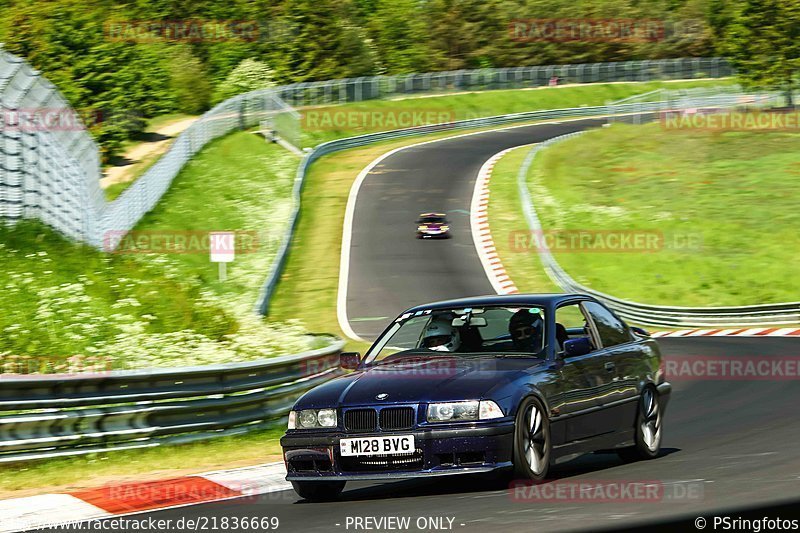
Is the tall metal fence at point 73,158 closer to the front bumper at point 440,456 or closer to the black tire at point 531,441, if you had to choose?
the front bumper at point 440,456

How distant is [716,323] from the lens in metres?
30.3

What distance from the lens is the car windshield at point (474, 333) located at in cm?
949

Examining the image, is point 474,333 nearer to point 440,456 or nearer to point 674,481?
point 440,456

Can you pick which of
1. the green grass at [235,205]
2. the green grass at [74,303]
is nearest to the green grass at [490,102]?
the green grass at [235,205]

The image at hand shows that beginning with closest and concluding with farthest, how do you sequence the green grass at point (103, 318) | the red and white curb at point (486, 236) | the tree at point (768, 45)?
the green grass at point (103, 318) < the red and white curb at point (486, 236) < the tree at point (768, 45)

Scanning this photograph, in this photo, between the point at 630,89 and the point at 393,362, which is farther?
the point at 630,89

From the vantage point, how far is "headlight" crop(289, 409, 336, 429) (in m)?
8.78

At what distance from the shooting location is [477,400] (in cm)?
840

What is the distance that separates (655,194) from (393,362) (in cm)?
4006

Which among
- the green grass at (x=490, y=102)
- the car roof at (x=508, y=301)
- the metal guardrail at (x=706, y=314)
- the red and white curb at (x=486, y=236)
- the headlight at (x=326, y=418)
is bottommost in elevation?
the green grass at (x=490, y=102)

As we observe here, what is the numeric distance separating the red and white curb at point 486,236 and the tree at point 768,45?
23276mm

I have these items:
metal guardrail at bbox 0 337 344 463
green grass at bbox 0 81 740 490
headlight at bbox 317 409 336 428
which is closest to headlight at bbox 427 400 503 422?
headlight at bbox 317 409 336 428

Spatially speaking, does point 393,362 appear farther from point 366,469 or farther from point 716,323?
point 716,323

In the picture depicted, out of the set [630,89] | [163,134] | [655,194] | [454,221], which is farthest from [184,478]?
[630,89]
